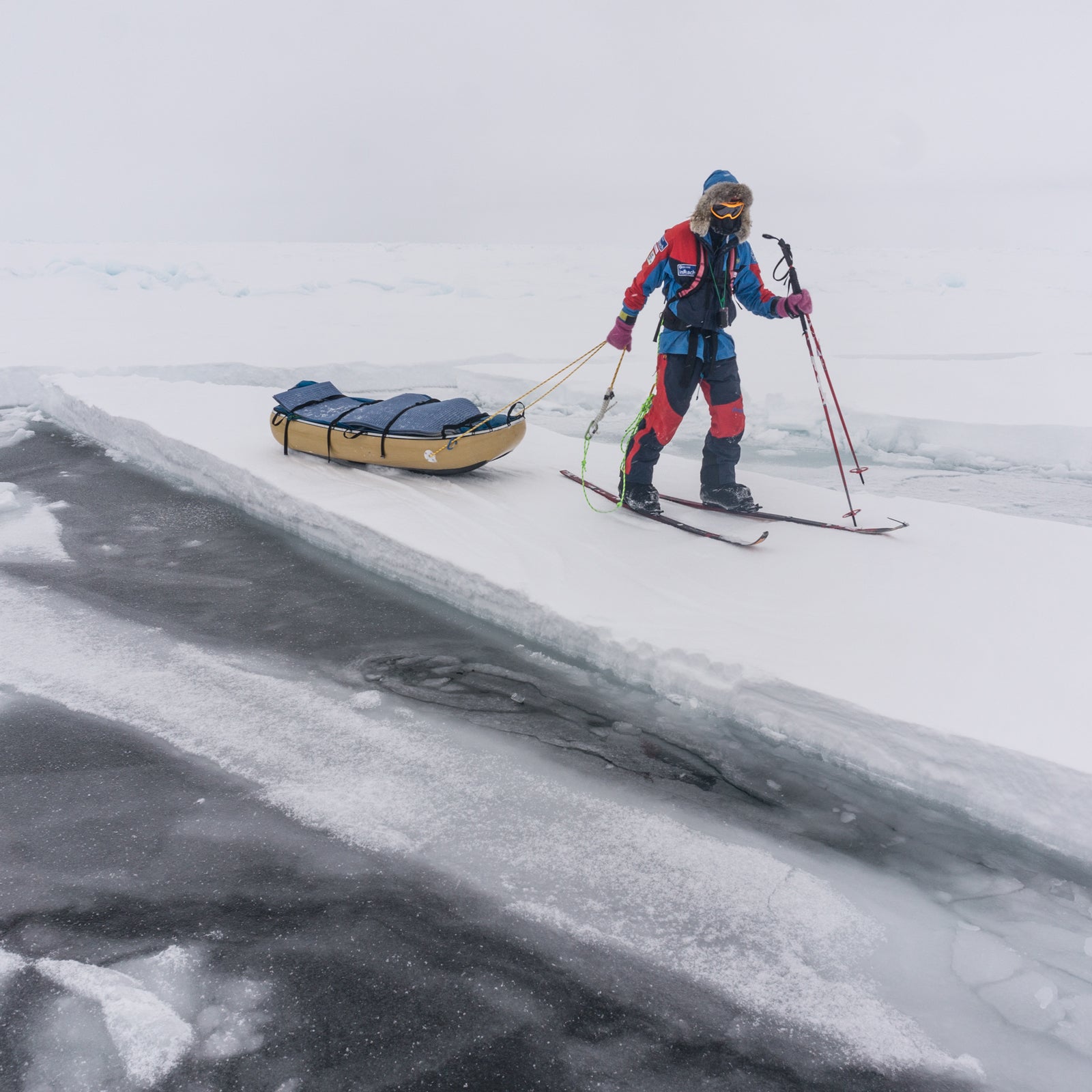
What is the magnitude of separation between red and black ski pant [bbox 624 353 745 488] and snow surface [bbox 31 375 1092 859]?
0.90ft

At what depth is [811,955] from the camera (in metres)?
1.82

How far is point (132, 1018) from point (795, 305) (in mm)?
3541

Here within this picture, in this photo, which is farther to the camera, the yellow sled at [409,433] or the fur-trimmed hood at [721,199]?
the yellow sled at [409,433]

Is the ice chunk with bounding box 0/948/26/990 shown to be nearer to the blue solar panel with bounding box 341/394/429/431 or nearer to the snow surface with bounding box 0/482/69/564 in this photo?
the snow surface with bounding box 0/482/69/564

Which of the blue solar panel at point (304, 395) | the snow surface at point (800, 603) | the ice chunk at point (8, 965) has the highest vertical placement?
the blue solar panel at point (304, 395)

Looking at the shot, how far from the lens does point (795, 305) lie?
142 inches

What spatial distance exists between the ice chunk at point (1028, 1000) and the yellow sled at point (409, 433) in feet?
11.3

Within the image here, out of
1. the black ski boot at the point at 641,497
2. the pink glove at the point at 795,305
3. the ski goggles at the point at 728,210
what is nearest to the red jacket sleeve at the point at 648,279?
the ski goggles at the point at 728,210

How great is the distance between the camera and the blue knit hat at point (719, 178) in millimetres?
3578

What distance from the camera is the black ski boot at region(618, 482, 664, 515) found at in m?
4.06

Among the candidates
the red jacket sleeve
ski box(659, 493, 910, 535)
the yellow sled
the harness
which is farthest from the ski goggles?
the yellow sled

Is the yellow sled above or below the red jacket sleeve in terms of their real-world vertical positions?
below

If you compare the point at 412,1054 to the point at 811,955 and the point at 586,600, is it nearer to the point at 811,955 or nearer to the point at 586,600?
the point at 811,955

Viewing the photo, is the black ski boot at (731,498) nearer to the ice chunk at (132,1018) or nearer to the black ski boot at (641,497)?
the black ski boot at (641,497)
